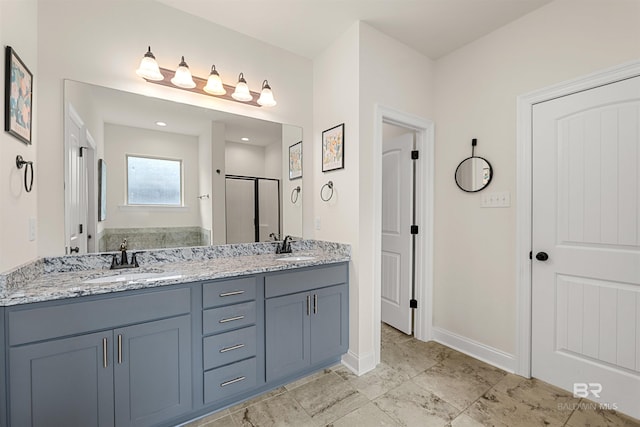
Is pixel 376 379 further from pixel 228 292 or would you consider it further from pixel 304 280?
pixel 228 292

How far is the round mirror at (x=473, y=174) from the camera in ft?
7.47

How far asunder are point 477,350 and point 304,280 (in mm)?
1654

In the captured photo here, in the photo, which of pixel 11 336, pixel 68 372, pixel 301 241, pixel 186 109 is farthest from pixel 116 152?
pixel 301 241

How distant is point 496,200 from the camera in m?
2.21

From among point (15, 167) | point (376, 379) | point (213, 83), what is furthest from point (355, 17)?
point (376, 379)

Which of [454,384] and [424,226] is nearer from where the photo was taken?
[454,384]

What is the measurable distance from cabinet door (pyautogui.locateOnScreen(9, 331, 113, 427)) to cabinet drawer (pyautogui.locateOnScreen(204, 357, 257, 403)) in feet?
1.53

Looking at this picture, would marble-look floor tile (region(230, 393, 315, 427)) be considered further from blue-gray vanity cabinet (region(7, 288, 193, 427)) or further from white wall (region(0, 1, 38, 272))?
white wall (region(0, 1, 38, 272))

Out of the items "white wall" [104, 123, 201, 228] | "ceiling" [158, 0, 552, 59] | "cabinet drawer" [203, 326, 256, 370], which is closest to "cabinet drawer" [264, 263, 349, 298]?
"cabinet drawer" [203, 326, 256, 370]

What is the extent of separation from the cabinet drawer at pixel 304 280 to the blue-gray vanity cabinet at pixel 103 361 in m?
0.52

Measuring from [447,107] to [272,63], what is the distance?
167 cm

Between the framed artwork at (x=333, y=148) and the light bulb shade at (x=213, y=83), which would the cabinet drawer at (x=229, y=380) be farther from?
the light bulb shade at (x=213, y=83)

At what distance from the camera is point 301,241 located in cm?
256

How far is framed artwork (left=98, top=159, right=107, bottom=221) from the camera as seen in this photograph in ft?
5.92
